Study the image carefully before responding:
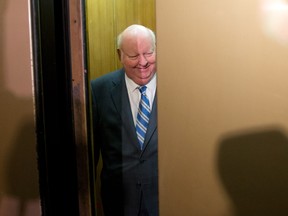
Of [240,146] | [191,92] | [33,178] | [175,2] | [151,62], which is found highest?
[175,2]

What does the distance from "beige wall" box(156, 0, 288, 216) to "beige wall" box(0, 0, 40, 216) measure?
38cm

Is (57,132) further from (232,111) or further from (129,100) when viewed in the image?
(129,100)

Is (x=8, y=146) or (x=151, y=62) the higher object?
(x=151, y=62)

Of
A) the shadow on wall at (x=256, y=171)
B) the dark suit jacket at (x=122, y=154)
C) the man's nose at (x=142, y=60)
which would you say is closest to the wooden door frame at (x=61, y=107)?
the shadow on wall at (x=256, y=171)

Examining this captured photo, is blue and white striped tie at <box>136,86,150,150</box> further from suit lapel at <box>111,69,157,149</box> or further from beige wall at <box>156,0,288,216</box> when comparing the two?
beige wall at <box>156,0,288,216</box>

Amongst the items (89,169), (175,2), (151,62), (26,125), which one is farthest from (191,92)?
(151,62)

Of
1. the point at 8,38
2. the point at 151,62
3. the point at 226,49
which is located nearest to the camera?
the point at 226,49

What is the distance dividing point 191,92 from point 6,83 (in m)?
0.52

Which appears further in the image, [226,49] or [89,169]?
[89,169]

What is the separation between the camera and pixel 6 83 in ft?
2.82

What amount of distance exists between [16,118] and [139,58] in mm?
905

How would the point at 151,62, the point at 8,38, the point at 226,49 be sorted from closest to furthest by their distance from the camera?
the point at 226,49
the point at 8,38
the point at 151,62

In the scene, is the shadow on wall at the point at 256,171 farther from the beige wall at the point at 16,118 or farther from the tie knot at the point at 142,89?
the tie knot at the point at 142,89

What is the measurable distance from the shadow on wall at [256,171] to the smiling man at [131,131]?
2.75 feet
